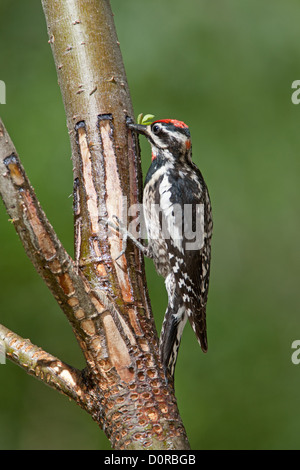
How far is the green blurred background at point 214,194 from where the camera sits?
138 inches

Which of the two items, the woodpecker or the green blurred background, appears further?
the green blurred background

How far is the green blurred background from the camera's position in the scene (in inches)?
138

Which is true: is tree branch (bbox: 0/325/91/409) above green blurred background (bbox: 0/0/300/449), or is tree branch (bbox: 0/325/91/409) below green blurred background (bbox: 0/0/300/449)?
below

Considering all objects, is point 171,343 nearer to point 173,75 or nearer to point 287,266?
point 287,266

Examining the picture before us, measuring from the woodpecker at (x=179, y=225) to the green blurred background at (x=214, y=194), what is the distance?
3.24ft

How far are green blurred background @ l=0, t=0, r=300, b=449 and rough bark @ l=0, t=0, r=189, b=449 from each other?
4.69ft

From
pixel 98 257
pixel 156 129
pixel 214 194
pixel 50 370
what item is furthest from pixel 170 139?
pixel 214 194

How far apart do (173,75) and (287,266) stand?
145 centimetres

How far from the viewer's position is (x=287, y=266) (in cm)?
386

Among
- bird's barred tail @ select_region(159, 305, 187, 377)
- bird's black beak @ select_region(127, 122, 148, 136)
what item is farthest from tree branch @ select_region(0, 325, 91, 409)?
bird's black beak @ select_region(127, 122, 148, 136)

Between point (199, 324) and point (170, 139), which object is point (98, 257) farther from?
point (170, 139)

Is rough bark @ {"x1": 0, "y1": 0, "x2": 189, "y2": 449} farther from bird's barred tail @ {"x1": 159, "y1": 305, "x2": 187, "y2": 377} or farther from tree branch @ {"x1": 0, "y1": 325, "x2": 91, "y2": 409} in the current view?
bird's barred tail @ {"x1": 159, "y1": 305, "x2": 187, "y2": 377}

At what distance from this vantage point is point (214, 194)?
3.73 m
